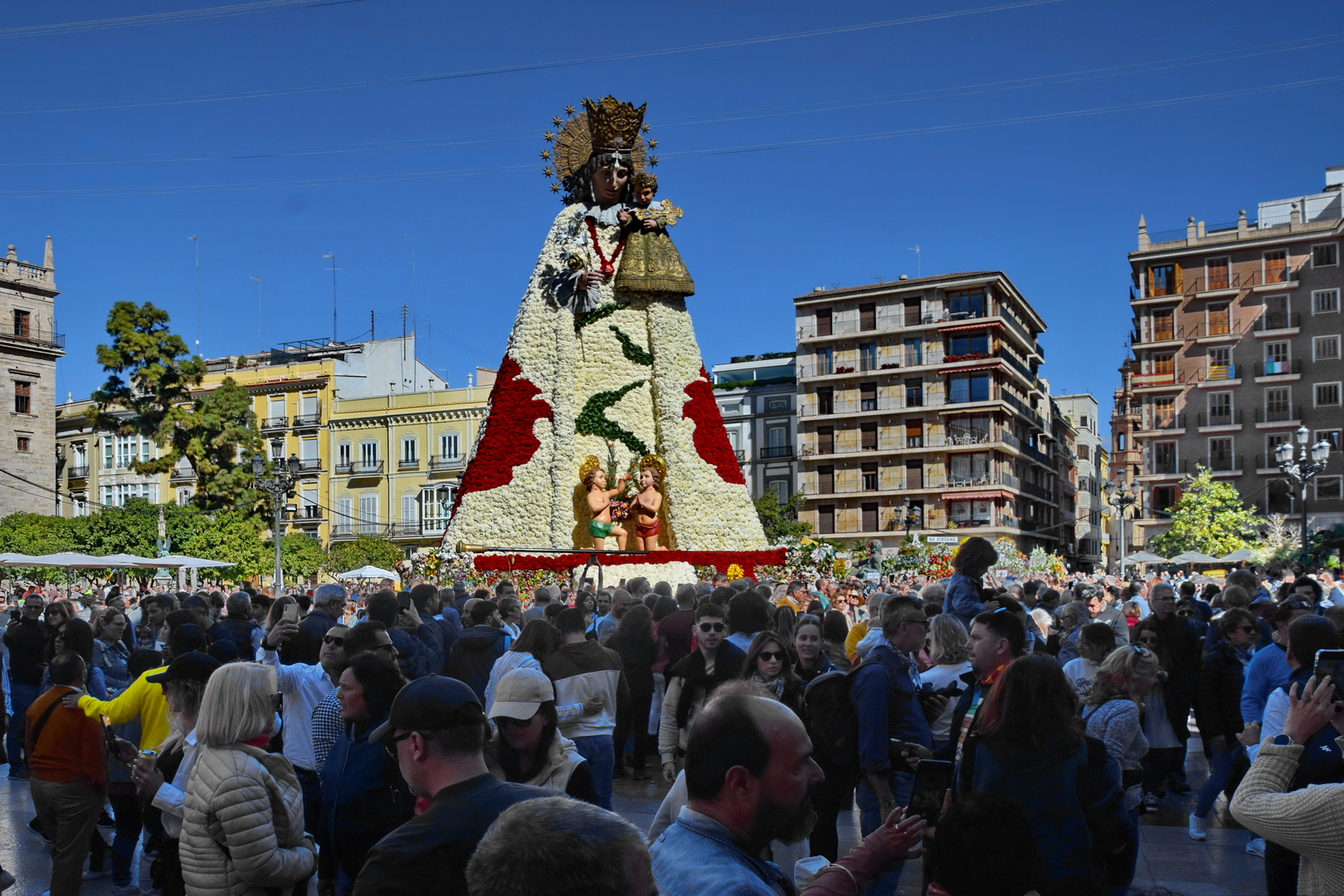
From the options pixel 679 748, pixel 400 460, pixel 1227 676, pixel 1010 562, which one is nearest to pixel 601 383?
pixel 1010 562

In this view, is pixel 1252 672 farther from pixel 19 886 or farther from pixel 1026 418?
pixel 1026 418

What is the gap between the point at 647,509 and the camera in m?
25.6

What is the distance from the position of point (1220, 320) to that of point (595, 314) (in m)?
40.4

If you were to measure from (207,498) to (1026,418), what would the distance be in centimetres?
4405

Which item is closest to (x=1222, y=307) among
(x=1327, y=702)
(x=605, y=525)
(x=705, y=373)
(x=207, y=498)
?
(x=705, y=373)

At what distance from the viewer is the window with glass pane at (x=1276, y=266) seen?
177 feet

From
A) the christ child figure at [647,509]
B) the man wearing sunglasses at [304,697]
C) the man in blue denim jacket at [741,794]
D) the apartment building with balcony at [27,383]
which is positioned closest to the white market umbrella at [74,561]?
the christ child figure at [647,509]

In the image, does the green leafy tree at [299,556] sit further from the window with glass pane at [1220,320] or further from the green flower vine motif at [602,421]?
the window with glass pane at [1220,320]

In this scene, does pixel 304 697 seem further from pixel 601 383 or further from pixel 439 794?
pixel 601 383

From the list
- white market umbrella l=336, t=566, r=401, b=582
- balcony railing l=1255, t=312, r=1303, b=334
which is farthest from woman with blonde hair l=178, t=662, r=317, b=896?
balcony railing l=1255, t=312, r=1303, b=334

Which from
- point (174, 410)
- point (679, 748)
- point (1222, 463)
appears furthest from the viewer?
point (1222, 463)

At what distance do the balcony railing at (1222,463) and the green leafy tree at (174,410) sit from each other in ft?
140

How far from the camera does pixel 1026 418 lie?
65.6 metres

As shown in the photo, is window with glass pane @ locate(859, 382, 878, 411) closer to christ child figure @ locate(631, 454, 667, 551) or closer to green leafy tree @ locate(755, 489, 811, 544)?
green leafy tree @ locate(755, 489, 811, 544)
